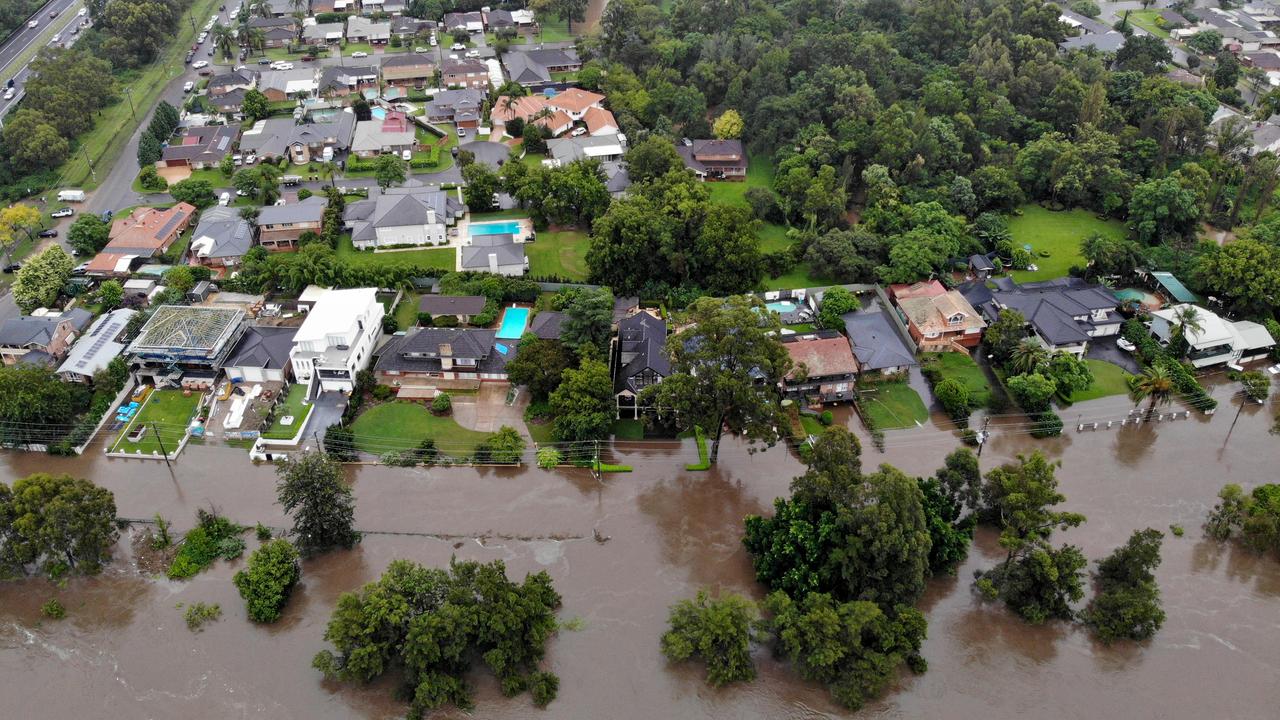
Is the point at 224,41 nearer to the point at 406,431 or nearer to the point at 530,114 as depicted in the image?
the point at 530,114

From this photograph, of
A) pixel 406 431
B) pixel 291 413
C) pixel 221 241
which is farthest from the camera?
pixel 221 241

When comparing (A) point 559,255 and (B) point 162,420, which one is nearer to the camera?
(B) point 162,420

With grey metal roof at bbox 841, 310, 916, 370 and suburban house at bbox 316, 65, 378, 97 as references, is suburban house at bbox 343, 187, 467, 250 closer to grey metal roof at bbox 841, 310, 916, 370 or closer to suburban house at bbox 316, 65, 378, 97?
suburban house at bbox 316, 65, 378, 97

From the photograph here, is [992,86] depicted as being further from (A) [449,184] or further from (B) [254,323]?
(B) [254,323]

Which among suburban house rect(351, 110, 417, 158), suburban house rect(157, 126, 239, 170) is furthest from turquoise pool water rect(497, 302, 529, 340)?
suburban house rect(157, 126, 239, 170)

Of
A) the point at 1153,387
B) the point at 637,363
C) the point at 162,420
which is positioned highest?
the point at 1153,387

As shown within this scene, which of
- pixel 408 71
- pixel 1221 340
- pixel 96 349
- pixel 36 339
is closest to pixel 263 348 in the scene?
pixel 96 349
